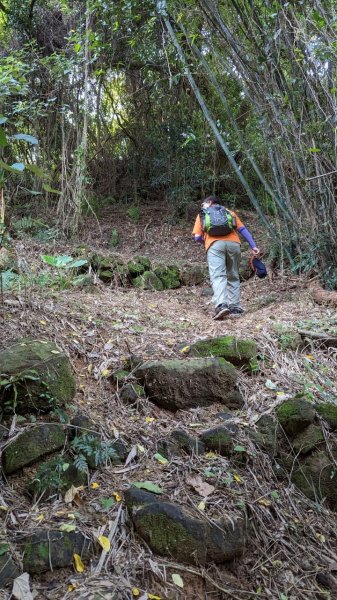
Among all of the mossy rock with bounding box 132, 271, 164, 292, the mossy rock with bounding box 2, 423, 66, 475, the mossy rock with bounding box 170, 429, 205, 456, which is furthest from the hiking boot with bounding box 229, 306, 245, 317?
the mossy rock with bounding box 2, 423, 66, 475

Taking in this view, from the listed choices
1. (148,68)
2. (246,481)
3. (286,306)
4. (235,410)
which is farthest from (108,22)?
(246,481)

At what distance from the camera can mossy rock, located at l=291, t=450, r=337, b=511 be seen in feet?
9.37

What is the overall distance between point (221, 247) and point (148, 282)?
175 cm

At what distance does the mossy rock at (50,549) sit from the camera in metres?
1.95

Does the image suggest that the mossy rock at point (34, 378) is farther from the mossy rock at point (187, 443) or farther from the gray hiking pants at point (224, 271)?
the gray hiking pants at point (224, 271)

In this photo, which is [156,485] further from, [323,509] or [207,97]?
A: [207,97]

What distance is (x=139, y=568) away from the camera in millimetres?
2092

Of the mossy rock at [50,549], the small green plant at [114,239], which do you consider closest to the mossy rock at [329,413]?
the mossy rock at [50,549]

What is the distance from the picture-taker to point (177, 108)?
10289mm

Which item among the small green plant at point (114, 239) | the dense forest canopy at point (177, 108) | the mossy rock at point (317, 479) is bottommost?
the mossy rock at point (317, 479)

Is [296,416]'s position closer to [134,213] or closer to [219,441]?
[219,441]

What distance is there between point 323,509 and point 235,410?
0.82 metres

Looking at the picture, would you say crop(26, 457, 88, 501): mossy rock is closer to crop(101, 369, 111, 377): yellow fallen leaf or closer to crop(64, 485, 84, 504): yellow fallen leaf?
crop(64, 485, 84, 504): yellow fallen leaf

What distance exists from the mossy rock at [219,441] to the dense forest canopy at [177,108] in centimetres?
174
